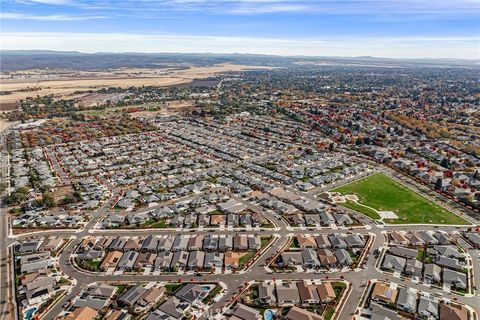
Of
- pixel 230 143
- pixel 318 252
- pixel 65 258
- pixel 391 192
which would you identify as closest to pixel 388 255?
pixel 318 252

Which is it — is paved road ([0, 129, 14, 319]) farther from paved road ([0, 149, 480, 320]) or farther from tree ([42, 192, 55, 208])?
tree ([42, 192, 55, 208])

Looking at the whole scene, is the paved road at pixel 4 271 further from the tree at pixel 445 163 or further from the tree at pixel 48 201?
the tree at pixel 445 163

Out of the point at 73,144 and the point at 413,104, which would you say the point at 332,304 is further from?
the point at 413,104

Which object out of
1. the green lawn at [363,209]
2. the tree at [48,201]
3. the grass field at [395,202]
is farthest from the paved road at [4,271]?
the grass field at [395,202]

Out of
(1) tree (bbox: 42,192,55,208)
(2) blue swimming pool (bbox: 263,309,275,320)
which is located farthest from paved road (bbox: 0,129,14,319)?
(2) blue swimming pool (bbox: 263,309,275,320)

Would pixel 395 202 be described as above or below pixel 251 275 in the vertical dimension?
above

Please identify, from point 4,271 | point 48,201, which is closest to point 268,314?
point 4,271

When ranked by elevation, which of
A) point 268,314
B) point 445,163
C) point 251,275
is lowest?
point 268,314

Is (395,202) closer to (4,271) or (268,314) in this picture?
(268,314)
